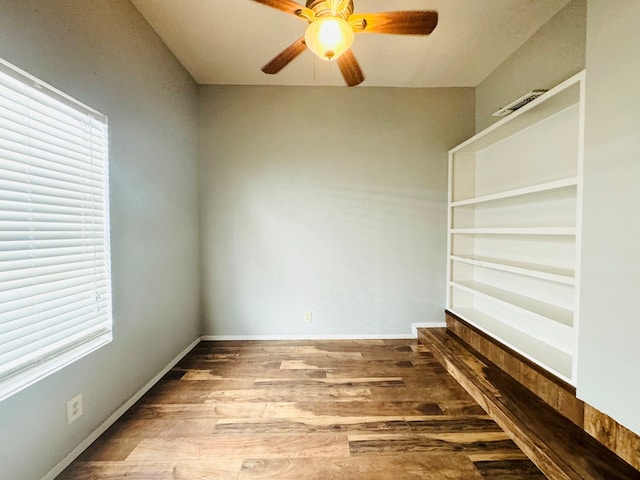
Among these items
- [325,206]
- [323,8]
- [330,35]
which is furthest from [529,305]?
[323,8]

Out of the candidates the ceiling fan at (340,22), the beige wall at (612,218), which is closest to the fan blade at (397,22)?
the ceiling fan at (340,22)

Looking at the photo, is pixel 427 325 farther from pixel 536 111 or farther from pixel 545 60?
pixel 545 60

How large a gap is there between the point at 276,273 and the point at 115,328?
1481 millimetres

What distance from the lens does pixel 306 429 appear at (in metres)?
1.62

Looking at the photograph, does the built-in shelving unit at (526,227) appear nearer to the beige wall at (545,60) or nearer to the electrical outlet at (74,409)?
the beige wall at (545,60)

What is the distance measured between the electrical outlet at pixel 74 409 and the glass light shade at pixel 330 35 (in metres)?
2.30

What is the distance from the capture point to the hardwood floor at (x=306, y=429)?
1354mm

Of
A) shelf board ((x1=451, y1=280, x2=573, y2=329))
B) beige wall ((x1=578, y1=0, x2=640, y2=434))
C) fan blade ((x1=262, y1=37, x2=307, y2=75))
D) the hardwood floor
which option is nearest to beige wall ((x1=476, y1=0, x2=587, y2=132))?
beige wall ((x1=578, y1=0, x2=640, y2=434))

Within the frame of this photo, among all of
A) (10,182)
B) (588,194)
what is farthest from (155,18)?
(588,194)

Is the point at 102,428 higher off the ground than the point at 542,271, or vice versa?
the point at 542,271

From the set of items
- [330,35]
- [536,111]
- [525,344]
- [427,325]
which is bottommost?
[427,325]

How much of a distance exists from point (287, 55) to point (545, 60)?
2.03 metres

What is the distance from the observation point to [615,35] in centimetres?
126

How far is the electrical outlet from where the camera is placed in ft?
4.48
